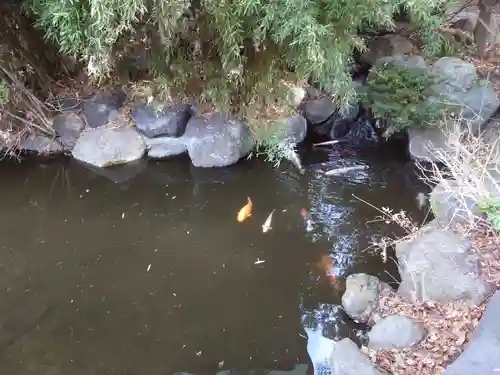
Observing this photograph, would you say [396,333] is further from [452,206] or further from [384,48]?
[384,48]

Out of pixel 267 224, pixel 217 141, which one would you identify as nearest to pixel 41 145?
pixel 217 141

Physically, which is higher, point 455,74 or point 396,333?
point 455,74

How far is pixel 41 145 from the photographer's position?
17.0ft

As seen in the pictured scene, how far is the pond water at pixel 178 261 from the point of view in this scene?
3.24 m

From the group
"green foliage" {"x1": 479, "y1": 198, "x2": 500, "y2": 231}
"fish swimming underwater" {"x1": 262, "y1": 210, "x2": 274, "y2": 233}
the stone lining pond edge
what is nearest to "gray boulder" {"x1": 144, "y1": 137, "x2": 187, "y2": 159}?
"fish swimming underwater" {"x1": 262, "y1": 210, "x2": 274, "y2": 233}

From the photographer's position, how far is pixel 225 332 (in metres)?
3.34

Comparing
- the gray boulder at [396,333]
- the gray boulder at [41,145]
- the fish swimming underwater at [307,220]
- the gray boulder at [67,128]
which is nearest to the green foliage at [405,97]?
the fish swimming underwater at [307,220]

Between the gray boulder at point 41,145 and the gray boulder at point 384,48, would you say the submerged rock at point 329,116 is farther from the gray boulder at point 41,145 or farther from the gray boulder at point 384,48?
the gray boulder at point 41,145

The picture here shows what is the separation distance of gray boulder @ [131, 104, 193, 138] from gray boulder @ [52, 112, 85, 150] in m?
0.60

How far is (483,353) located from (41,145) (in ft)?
14.2

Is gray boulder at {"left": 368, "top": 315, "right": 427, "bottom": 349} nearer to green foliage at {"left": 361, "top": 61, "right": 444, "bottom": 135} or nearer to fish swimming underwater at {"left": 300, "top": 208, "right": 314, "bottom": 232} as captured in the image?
fish swimming underwater at {"left": 300, "top": 208, "right": 314, "bottom": 232}

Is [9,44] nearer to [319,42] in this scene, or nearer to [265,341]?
[319,42]

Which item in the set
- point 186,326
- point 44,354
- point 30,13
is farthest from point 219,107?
point 44,354

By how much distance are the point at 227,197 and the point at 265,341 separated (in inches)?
63.7
